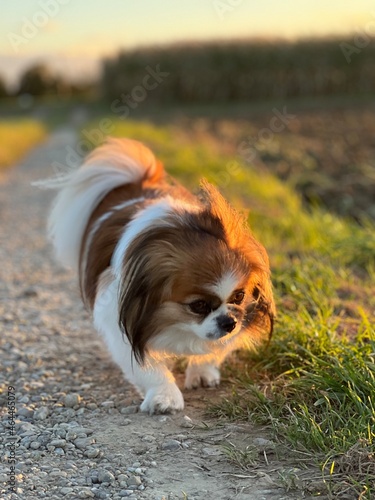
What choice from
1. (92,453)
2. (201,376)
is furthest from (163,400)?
(92,453)

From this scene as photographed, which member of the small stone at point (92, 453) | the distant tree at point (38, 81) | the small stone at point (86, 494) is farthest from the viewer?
the distant tree at point (38, 81)

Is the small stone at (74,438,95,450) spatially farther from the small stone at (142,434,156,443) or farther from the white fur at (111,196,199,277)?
the white fur at (111,196,199,277)

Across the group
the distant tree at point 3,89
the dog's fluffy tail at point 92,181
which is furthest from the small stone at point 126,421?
the distant tree at point 3,89

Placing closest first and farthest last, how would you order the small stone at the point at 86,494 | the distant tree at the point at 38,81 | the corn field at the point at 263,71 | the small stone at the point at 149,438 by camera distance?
the small stone at the point at 86,494
the small stone at the point at 149,438
the corn field at the point at 263,71
the distant tree at the point at 38,81

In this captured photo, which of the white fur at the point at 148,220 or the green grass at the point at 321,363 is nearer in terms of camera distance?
the green grass at the point at 321,363

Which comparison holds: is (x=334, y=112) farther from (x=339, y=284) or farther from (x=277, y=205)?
(x=339, y=284)

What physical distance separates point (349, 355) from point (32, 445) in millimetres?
1589

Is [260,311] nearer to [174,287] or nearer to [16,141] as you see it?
[174,287]

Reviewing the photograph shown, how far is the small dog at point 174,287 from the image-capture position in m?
3.21

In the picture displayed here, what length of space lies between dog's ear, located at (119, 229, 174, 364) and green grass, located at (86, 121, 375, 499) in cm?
59

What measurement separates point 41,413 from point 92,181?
159 centimetres

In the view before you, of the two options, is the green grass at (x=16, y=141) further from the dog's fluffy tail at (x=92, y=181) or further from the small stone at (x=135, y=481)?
the small stone at (x=135, y=481)

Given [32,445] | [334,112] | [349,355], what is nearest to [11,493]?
[32,445]

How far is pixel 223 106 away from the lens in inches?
1176
